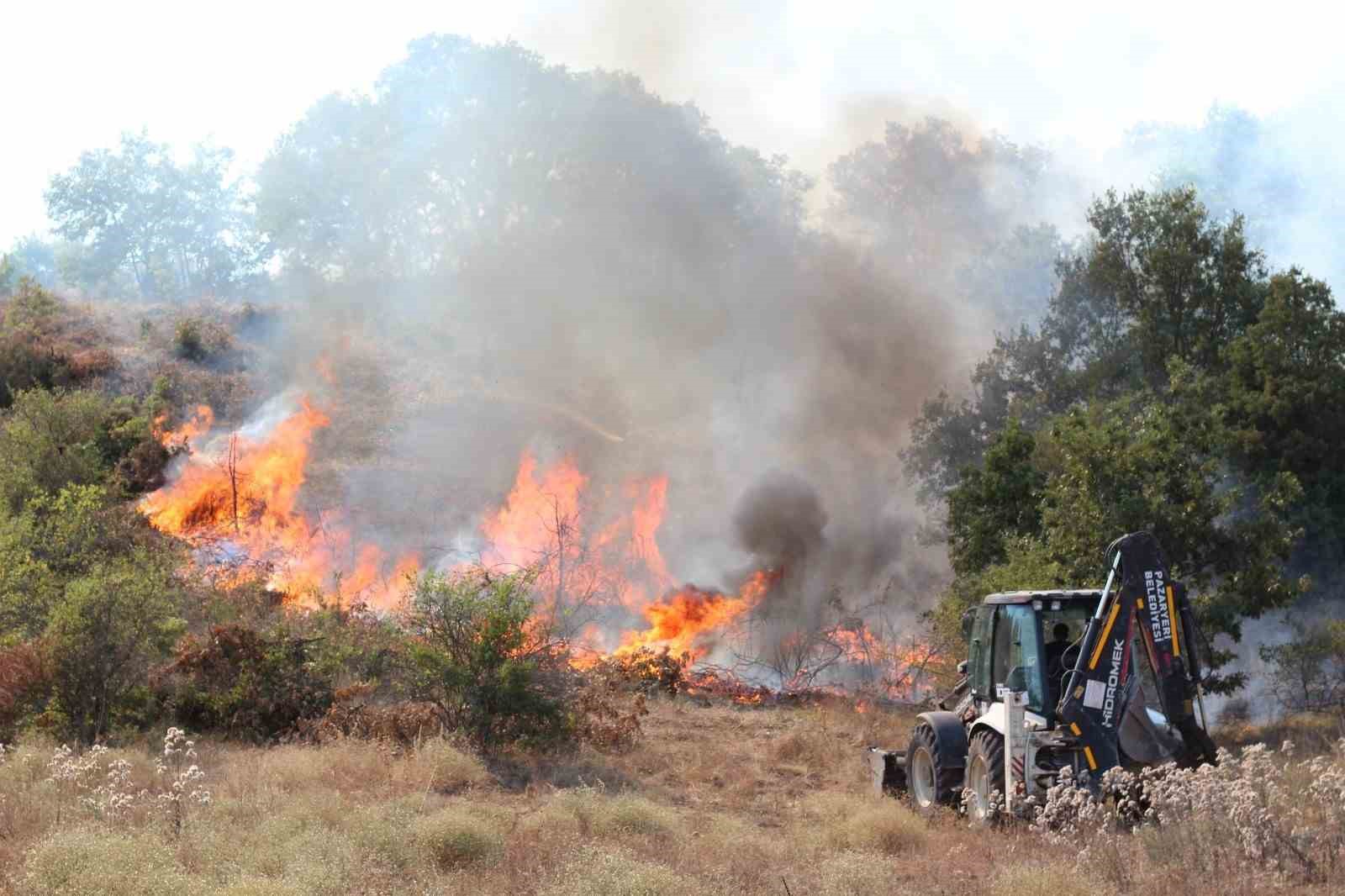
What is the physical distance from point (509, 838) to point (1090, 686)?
493cm

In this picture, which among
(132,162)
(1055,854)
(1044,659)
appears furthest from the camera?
(132,162)

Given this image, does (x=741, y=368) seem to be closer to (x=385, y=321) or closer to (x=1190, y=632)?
(x=385, y=321)

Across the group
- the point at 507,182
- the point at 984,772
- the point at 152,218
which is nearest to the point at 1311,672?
the point at 984,772

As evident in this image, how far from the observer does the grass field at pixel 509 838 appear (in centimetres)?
769

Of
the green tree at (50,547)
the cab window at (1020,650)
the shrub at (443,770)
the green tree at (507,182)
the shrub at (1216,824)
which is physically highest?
the green tree at (507,182)

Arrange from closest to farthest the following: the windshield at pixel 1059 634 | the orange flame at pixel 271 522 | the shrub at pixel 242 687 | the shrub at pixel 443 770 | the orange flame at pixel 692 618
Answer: the windshield at pixel 1059 634 → the shrub at pixel 443 770 → the shrub at pixel 242 687 → the orange flame at pixel 692 618 → the orange flame at pixel 271 522

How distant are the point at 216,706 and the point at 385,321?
1004 inches

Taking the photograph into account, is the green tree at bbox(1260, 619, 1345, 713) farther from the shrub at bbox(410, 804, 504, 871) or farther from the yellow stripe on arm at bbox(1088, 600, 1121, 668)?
the shrub at bbox(410, 804, 504, 871)

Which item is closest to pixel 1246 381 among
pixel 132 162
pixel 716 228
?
pixel 716 228

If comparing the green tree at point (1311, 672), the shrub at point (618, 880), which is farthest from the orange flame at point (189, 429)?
the green tree at point (1311, 672)

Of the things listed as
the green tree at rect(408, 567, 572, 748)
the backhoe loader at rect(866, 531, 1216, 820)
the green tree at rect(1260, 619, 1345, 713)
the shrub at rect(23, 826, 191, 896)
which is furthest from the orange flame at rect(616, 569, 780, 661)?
the shrub at rect(23, 826, 191, 896)

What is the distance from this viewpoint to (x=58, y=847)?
7711 millimetres

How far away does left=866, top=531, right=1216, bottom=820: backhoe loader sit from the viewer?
30.5 ft

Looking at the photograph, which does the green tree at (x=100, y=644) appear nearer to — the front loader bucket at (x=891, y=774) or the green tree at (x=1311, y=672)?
the front loader bucket at (x=891, y=774)
